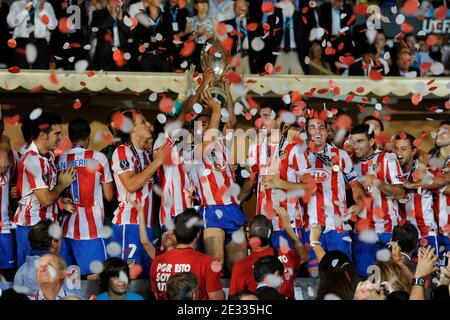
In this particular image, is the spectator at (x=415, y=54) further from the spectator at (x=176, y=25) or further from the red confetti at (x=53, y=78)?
the red confetti at (x=53, y=78)

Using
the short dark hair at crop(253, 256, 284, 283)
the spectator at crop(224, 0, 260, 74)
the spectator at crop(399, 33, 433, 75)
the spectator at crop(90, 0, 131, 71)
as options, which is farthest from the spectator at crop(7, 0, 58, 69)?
the short dark hair at crop(253, 256, 284, 283)

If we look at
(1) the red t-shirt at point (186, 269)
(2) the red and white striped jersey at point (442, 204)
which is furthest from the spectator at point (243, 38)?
(1) the red t-shirt at point (186, 269)

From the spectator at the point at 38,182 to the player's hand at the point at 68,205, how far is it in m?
0.08

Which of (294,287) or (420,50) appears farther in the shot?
(420,50)

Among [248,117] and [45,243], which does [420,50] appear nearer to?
[248,117]

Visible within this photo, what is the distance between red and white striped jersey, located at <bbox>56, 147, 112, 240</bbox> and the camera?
9.73m

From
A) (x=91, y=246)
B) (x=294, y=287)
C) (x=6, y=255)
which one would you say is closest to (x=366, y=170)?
(x=294, y=287)

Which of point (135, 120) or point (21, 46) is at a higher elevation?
point (21, 46)

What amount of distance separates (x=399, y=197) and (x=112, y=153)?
2.35 metres

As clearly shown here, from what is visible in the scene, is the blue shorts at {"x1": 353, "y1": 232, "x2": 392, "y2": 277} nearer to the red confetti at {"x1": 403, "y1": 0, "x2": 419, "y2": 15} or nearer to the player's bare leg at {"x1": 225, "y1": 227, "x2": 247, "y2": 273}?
the player's bare leg at {"x1": 225, "y1": 227, "x2": 247, "y2": 273}

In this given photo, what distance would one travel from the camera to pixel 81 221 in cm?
973

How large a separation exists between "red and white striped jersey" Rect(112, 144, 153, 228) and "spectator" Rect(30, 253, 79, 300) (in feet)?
4.51

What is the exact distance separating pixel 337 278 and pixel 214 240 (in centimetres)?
188

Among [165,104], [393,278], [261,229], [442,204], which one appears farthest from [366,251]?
[165,104]
